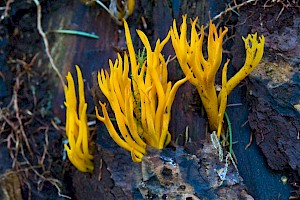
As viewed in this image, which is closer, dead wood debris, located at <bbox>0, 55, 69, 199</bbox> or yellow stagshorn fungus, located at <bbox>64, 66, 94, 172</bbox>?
yellow stagshorn fungus, located at <bbox>64, 66, 94, 172</bbox>

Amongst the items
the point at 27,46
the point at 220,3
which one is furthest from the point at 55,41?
the point at 220,3

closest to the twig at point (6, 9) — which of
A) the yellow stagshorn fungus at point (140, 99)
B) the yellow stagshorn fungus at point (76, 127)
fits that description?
the yellow stagshorn fungus at point (76, 127)

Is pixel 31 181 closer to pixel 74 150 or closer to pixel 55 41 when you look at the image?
pixel 74 150

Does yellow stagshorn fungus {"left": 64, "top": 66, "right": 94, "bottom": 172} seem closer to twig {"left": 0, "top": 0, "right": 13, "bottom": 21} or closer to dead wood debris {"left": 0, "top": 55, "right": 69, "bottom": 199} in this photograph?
dead wood debris {"left": 0, "top": 55, "right": 69, "bottom": 199}

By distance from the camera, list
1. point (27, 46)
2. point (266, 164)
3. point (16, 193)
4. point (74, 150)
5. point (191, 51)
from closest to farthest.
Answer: point (191, 51)
point (266, 164)
point (74, 150)
point (16, 193)
point (27, 46)

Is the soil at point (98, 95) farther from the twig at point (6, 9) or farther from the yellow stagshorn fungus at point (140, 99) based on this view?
the yellow stagshorn fungus at point (140, 99)

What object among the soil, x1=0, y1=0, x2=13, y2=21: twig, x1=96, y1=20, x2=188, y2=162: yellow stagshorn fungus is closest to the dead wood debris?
the soil
